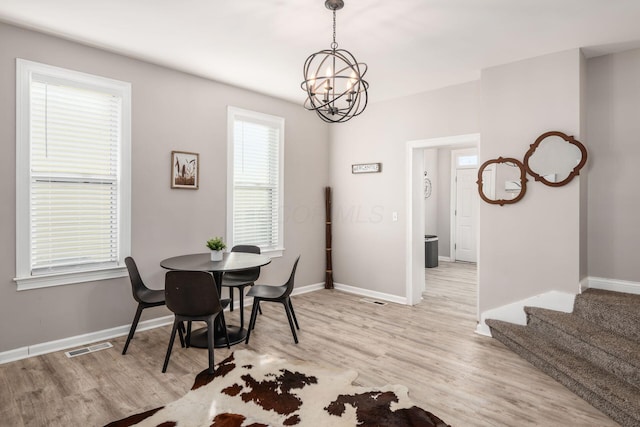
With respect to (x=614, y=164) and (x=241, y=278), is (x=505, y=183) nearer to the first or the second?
(x=614, y=164)

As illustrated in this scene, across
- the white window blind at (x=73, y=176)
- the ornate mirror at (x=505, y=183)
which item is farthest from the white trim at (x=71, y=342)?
the ornate mirror at (x=505, y=183)

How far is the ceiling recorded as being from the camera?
2.64m

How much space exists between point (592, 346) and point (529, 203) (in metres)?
1.37

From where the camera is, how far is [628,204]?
337 cm

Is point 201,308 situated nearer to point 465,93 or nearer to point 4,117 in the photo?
point 4,117

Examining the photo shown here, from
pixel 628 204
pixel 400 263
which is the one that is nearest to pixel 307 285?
pixel 400 263

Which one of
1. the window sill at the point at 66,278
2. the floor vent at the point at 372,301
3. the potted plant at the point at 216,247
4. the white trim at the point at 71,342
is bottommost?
the floor vent at the point at 372,301

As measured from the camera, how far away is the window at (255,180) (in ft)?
14.9

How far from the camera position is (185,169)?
403 cm

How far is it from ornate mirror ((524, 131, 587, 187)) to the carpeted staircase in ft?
3.61

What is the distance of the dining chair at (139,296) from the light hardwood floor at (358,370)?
18cm

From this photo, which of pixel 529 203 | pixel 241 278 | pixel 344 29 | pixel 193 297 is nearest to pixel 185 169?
pixel 241 278

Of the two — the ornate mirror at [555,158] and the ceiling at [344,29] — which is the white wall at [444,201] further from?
the ornate mirror at [555,158]

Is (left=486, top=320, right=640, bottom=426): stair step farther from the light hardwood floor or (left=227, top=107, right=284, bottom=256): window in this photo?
(left=227, top=107, right=284, bottom=256): window
